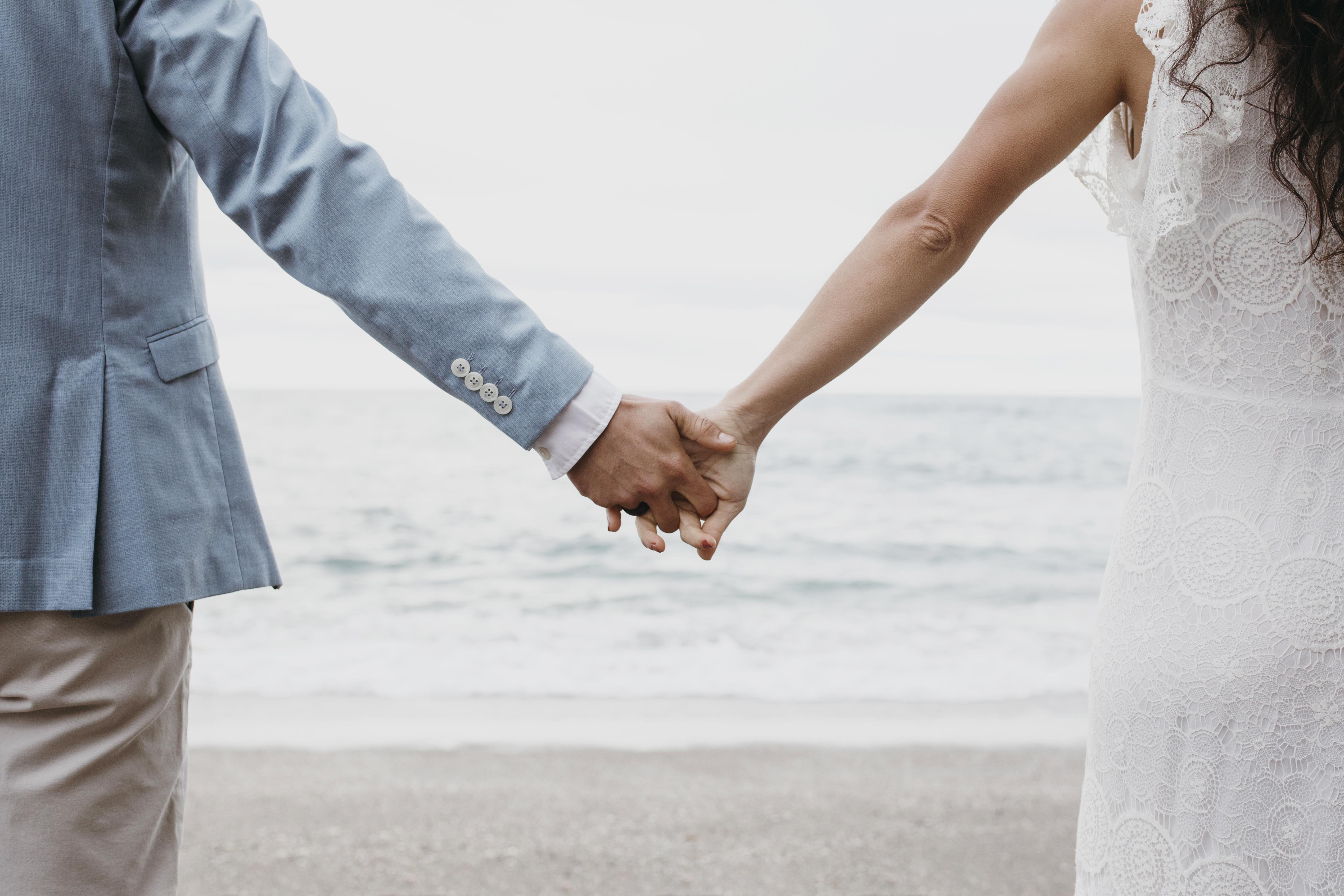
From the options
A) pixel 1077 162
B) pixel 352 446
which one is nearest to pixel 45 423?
pixel 1077 162

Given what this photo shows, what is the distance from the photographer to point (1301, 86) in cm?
99

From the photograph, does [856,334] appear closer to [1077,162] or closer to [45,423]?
[1077,162]

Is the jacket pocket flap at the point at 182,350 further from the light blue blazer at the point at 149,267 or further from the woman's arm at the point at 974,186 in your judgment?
the woman's arm at the point at 974,186

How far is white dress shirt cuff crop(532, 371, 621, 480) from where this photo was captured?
1493mm

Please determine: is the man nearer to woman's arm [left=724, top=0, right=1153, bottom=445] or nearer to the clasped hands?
the clasped hands

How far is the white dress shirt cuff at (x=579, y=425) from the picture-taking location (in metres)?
1.49

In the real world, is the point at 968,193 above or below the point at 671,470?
above

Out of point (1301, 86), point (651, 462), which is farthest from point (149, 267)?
point (1301, 86)

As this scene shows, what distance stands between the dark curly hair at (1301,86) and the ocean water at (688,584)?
169 inches

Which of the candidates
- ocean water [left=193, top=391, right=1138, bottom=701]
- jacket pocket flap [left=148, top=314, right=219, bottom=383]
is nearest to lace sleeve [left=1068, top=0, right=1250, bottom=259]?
jacket pocket flap [left=148, top=314, right=219, bottom=383]

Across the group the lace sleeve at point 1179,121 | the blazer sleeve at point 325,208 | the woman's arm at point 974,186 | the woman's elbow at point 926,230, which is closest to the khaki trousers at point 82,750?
the blazer sleeve at point 325,208

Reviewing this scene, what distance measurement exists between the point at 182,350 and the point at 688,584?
699 centimetres

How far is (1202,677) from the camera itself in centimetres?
104

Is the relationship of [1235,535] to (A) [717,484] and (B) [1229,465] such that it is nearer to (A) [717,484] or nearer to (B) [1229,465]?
(B) [1229,465]
